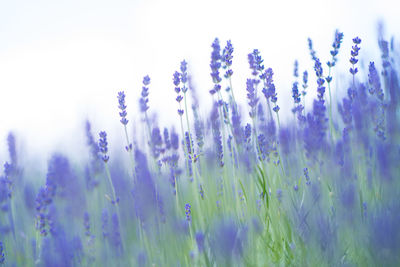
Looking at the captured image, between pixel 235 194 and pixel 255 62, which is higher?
pixel 255 62

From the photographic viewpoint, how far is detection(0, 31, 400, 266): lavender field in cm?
141

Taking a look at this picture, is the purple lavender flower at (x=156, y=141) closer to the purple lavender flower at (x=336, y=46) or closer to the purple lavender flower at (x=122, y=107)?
the purple lavender flower at (x=122, y=107)

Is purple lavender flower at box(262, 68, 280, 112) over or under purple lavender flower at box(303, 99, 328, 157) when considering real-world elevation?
over

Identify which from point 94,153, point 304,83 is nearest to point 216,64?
point 94,153

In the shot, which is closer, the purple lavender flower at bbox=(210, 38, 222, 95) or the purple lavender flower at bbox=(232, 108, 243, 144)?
the purple lavender flower at bbox=(232, 108, 243, 144)

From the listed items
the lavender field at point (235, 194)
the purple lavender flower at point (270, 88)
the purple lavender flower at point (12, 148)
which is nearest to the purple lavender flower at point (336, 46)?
the lavender field at point (235, 194)

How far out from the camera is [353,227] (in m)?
1.34

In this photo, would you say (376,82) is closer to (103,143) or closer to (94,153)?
(103,143)

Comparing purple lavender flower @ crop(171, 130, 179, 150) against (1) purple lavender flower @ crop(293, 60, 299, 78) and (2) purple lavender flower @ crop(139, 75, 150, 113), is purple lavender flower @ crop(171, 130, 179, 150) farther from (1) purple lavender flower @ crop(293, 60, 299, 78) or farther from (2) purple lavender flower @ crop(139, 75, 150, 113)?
(1) purple lavender flower @ crop(293, 60, 299, 78)

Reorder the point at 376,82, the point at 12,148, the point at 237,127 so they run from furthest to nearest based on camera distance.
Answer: the point at 12,148, the point at 376,82, the point at 237,127

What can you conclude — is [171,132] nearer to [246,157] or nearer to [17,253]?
[246,157]

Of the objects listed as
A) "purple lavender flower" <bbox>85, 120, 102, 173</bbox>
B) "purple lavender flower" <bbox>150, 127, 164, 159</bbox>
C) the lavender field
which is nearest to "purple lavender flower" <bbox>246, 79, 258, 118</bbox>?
the lavender field

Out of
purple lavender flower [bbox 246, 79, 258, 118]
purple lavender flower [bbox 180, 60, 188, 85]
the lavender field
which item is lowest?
the lavender field

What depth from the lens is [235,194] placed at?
207cm
